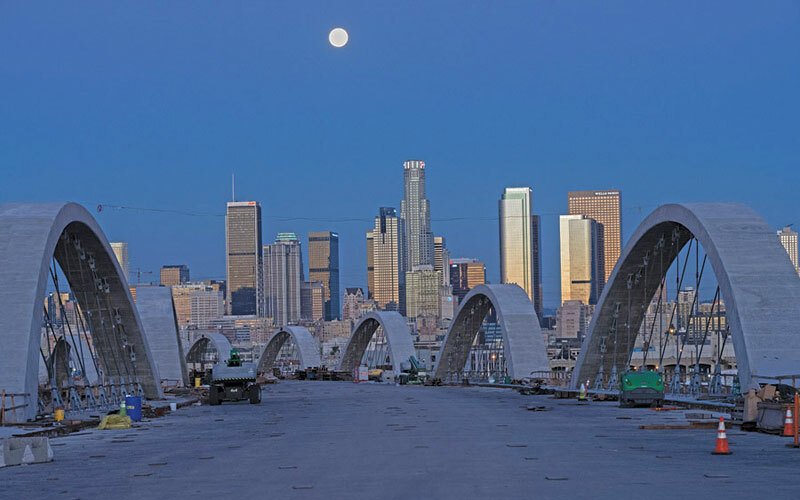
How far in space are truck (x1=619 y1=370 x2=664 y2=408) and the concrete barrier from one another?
2416cm

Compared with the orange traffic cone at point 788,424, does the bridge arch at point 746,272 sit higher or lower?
higher

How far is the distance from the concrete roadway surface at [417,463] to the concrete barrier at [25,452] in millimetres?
367

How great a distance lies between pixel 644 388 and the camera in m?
41.7

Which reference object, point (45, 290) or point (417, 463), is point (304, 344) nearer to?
point (45, 290)

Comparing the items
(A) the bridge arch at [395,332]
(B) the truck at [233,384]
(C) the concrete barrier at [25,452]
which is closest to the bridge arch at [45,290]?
(B) the truck at [233,384]

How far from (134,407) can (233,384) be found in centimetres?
1965

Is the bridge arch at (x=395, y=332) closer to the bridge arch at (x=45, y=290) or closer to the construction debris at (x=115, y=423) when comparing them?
the bridge arch at (x=45, y=290)

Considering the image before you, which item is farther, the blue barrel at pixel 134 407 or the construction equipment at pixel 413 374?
the construction equipment at pixel 413 374

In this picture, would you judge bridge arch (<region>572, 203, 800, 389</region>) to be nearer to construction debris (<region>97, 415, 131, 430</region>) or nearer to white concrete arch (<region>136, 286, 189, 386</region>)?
construction debris (<region>97, 415, 131, 430</region>)

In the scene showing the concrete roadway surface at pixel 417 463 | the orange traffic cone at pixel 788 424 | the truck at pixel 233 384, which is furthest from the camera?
the truck at pixel 233 384

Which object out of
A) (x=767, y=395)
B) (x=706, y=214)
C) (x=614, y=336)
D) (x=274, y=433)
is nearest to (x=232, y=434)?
(x=274, y=433)

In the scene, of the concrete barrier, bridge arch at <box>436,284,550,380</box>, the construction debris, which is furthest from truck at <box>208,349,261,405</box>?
the concrete barrier

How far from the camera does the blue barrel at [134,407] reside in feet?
126

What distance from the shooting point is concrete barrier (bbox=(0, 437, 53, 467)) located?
832 inches
